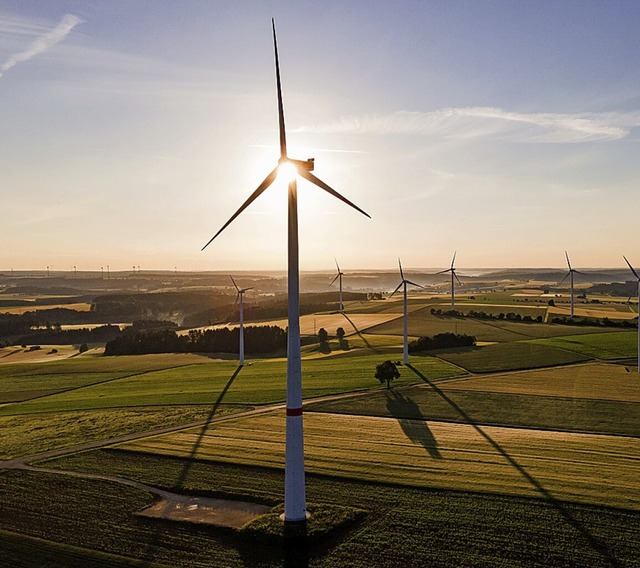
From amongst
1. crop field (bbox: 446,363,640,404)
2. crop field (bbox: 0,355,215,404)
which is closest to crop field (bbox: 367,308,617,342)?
crop field (bbox: 446,363,640,404)

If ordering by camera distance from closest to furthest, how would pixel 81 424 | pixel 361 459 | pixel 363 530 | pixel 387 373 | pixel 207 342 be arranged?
pixel 363 530
pixel 361 459
pixel 81 424
pixel 387 373
pixel 207 342

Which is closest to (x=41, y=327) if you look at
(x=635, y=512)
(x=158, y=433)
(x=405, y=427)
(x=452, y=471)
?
(x=158, y=433)

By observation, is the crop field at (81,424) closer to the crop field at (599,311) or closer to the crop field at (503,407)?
the crop field at (503,407)

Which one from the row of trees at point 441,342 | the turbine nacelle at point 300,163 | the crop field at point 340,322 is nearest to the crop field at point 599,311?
the crop field at point 340,322

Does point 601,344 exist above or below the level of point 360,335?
above

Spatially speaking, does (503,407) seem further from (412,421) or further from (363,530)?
(363,530)

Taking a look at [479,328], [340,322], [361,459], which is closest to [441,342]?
[479,328]
